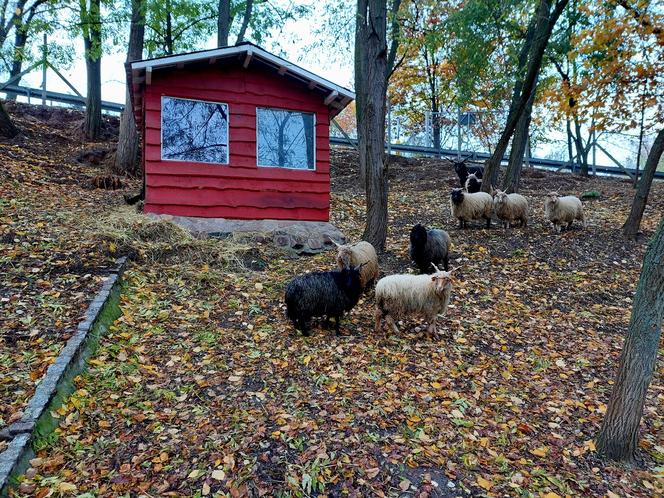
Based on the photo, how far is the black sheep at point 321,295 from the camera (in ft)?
20.1

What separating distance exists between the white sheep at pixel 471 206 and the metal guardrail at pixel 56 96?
1539 cm

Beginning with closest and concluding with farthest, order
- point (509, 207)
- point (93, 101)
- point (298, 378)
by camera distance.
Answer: point (298, 378)
point (509, 207)
point (93, 101)

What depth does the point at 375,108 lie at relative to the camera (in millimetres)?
8992

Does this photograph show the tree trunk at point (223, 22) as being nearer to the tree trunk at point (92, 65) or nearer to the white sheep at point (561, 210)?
the tree trunk at point (92, 65)

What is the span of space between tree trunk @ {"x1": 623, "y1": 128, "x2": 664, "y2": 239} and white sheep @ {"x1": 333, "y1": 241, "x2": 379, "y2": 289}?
7184 millimetres

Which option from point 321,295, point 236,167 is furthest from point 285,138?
point 321,295

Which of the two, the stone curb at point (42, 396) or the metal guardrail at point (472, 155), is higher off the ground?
the metal guardrail at point (472, 155)

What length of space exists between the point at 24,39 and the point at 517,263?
2044 cm

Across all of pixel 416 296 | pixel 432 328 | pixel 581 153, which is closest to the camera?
pixel 416 296

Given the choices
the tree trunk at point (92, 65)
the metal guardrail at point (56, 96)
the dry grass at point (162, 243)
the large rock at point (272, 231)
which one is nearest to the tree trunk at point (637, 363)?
the large rock at point (272, 231)

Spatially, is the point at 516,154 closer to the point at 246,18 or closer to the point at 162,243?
the point at 162,243

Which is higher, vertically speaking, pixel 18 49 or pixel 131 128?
pixel 18 49

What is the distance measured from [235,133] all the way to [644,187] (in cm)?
961

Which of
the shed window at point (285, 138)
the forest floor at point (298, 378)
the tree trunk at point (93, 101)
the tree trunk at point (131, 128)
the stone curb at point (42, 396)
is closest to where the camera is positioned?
the stone curb at point (42, 396)
